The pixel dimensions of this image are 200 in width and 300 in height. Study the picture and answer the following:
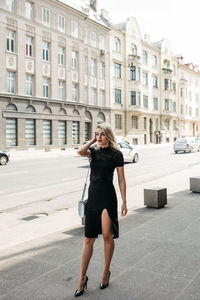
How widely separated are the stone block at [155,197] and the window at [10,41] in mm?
27196

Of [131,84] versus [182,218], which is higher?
[131,84]

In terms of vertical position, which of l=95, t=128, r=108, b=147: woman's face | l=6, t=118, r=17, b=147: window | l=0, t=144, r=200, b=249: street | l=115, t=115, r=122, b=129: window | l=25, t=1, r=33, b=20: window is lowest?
l=0, t=144, r=200, b=249: street

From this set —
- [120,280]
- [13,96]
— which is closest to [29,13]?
[13,96]

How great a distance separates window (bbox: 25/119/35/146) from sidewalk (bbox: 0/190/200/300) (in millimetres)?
27726

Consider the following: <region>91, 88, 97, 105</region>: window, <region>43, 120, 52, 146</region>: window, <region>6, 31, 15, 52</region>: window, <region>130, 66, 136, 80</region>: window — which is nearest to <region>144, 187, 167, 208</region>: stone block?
<region>6, 31, 15, 52</region>: window

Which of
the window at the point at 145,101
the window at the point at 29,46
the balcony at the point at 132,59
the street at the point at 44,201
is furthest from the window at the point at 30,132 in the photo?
the window at the point at 145,101

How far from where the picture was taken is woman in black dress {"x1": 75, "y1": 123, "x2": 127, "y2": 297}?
338 centimetres

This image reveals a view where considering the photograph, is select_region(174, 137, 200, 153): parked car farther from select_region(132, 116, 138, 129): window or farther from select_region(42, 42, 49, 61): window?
select_region(132, 116, 138, 129): window

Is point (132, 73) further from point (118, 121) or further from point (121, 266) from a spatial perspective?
point (121, 266)

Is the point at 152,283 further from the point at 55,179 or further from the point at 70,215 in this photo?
the point at 55,179

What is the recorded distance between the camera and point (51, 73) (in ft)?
113

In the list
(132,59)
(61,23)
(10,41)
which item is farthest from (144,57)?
(10,41)

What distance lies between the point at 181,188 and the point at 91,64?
1284 inches

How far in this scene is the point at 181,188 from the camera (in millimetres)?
10242
